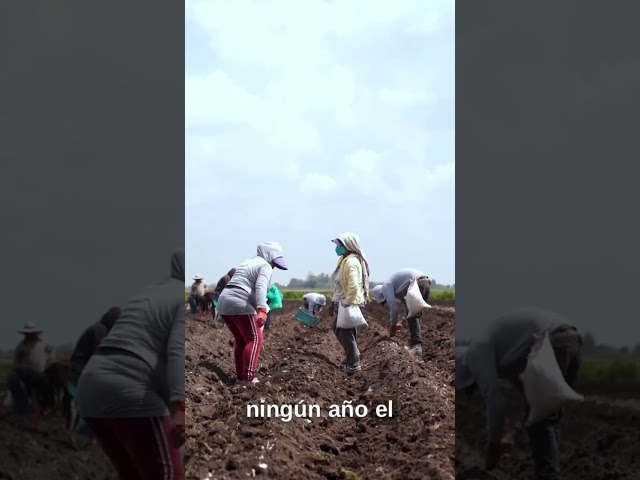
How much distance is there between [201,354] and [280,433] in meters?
4.90

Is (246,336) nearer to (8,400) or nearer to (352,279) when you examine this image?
(352,279)

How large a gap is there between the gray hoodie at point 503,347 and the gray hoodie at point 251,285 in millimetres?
2850

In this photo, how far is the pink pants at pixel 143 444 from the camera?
2539 millimetres

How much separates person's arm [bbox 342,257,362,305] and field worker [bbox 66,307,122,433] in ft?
11.2

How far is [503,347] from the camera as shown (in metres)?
2.62

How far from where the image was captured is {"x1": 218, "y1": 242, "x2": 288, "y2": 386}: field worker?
5324 millimetres

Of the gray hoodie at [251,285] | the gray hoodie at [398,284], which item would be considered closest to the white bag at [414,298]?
the gray hoodie at [398,284]

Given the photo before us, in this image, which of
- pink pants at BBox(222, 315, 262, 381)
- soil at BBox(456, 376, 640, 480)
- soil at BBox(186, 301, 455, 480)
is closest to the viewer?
soil at BBox(456, 376, 640, 480)

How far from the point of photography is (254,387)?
600 centimetres

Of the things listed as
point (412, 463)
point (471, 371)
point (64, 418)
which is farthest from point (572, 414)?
point (64, 418)

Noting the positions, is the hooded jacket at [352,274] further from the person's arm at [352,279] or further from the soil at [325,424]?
the soil at [325,424]

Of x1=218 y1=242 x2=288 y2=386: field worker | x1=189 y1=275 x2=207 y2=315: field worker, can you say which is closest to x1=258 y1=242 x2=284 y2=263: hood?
x1=218 y1=242 x2=288 y2=386: field worker

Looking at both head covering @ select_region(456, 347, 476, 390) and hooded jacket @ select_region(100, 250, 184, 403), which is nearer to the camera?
hooded jacket @ select_region(100, 250, 184, 403)

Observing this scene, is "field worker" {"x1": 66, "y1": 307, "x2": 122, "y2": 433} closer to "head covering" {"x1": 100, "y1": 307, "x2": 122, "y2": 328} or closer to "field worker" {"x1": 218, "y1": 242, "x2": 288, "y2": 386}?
"head covering" {"x1": 100, "y1": 307, "x2": 122, "y2": 328}
